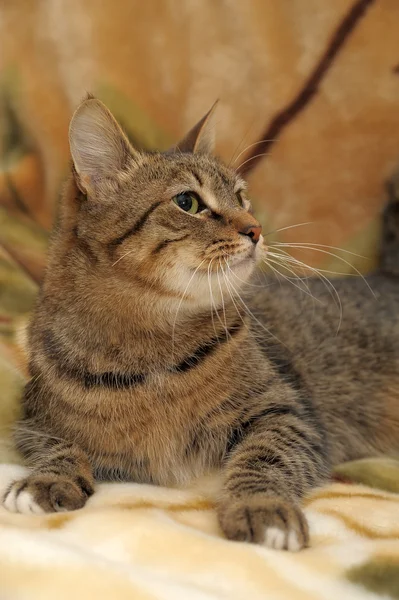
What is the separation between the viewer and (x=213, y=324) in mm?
1254

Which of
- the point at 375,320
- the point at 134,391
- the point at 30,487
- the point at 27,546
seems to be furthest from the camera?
the point at 375,320

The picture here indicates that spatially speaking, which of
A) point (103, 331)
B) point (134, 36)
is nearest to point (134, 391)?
point (103, 331)

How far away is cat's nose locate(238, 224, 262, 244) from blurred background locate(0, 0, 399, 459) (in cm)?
93

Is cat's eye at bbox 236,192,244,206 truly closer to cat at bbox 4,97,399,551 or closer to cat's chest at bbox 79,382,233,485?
cat at bbox 4,97,399,551

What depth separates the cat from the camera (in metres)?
1.14

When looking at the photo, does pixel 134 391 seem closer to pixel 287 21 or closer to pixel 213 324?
pixel 213 324

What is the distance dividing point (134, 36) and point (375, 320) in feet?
3.88

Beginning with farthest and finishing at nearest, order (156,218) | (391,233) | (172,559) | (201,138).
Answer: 1. (391,233)
2. (201,138)
3. (156,218)
4. (172,559)

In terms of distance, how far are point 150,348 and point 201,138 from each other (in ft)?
1.73

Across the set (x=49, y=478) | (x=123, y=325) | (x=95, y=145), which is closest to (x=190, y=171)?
(x=95, y=145)

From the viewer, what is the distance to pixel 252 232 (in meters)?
1.19

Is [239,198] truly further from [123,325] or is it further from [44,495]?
[44,495]

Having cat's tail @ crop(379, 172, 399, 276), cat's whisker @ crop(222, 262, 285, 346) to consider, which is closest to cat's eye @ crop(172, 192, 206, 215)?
cat's whisker @ crop(222, 262, 285, 346)

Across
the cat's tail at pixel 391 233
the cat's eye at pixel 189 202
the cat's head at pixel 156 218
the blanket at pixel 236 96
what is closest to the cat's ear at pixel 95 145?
the cat's head at pixel 156 218
